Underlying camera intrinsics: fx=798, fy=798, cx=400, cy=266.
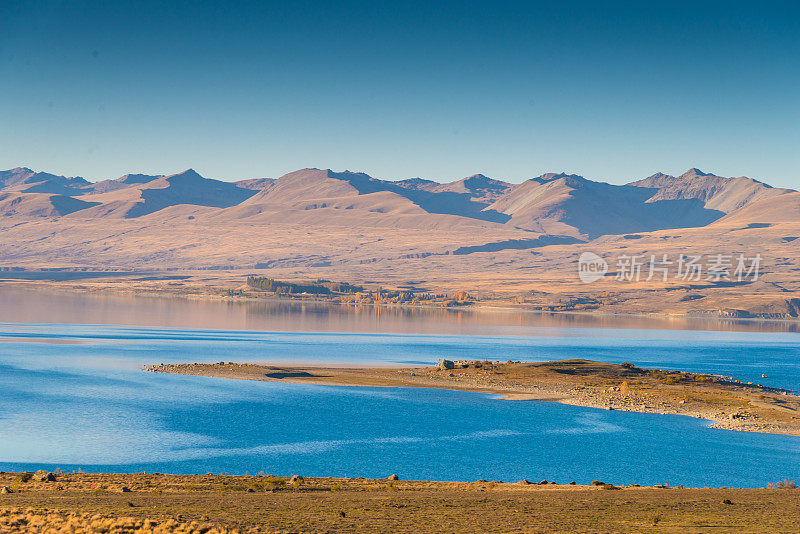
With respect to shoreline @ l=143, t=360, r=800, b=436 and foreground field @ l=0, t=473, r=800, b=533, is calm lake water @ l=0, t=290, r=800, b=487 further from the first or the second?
foreground field @ l=0, t=473, r=800, b=533

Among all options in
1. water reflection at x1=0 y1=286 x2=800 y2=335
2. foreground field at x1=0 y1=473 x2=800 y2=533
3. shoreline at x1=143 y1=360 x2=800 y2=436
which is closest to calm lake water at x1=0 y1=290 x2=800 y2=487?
shoreline at x1=143 y1=360 x2=800 y2=436

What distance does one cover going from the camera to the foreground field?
23.9m

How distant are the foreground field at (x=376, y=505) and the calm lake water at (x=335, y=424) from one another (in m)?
7.68

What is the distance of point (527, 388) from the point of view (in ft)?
233

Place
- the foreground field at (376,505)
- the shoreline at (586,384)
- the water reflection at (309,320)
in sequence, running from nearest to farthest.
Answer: the foreground field at (376,505)
the shoreline at (586,384)
the water reflection at (309,320)

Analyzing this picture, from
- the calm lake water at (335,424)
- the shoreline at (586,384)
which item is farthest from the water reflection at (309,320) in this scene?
the shoreline at (586,384)

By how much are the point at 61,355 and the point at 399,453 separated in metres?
60.1

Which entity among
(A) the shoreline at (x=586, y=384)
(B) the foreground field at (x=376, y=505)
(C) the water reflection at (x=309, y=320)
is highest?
(B) the foreground field at (x=376, y=505)

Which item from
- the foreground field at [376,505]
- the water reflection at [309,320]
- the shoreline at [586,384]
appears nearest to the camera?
the foreground field at [376,505]

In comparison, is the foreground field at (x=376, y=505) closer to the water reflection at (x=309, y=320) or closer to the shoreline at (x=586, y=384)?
the shoreline at (x=586, y=384)

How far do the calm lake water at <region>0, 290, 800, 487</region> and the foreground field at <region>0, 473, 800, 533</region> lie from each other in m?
7.68

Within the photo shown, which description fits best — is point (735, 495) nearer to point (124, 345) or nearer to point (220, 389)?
point (220, 389)

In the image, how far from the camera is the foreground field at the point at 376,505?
23.9 metres

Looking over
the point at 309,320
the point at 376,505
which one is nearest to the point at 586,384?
the point at 376,505
